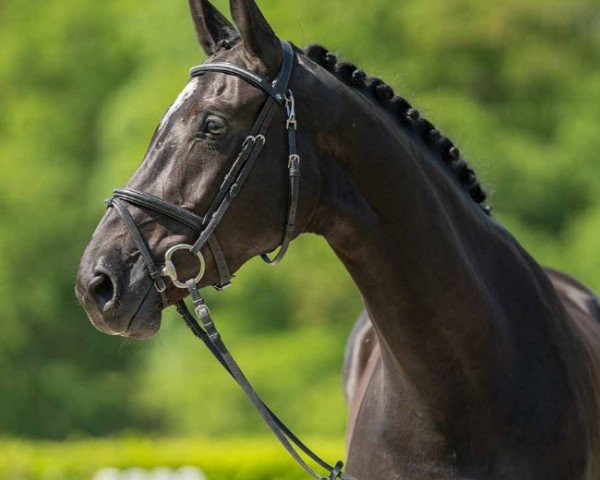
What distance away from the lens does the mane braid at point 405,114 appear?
12.6ft

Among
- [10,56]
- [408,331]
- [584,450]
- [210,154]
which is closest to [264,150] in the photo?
[210,154]

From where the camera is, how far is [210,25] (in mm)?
3773

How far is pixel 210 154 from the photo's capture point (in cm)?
346

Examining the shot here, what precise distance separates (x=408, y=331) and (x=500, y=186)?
12663 millimetres

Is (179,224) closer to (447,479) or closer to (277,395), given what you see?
(447,479)

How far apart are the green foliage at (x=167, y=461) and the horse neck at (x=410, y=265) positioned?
6837mm

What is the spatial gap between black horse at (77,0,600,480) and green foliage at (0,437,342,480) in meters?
6.75

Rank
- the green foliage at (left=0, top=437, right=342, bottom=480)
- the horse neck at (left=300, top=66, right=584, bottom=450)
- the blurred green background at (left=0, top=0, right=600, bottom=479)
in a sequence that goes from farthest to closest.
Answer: the blurred green background at (left=0, top=0, right=600, bottom=479)
the green foliage at (left=0, top=437, right=342, bottom=480)
the horse neck at (left=300, top=66, right=584, bottom=450)

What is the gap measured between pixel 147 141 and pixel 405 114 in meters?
12.7

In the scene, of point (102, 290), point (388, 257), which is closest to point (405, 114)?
point (388, 257)

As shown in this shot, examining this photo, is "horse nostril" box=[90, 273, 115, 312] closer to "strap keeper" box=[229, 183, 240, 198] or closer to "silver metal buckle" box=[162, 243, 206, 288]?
"silver metal buckle" box=[162, 243, 206, 288]

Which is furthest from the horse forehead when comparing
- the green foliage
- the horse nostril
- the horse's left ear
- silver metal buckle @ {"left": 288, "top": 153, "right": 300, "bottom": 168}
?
the green foliage

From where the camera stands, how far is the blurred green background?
1609 centimetres

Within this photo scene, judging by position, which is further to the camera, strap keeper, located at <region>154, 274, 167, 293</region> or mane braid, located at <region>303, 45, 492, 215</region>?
mane braid, located at <region>303, 45, 492, 215</region>
